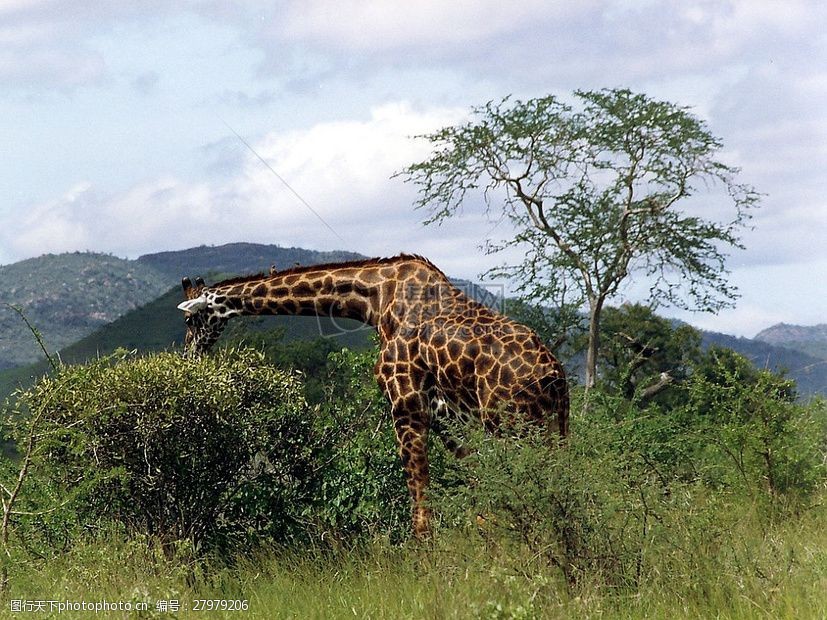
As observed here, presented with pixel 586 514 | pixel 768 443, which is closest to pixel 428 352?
pixel 586 514

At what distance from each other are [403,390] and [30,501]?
182 inches

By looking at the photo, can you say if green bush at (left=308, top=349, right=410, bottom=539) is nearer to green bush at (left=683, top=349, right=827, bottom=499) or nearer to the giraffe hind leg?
the giraffe hind leg

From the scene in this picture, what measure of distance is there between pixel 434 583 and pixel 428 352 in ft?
9.49

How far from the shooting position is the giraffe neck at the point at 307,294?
11445 mm

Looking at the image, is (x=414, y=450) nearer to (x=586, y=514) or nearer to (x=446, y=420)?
(x=446, y=420)

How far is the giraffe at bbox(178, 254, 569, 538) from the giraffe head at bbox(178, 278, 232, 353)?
549mm

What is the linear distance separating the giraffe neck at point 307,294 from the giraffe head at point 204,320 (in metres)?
0.05

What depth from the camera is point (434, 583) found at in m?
8.11

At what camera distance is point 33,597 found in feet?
31.2

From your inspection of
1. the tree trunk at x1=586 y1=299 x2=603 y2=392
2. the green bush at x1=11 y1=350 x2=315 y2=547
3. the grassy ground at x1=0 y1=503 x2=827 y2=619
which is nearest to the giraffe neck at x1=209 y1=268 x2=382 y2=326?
the green bush at x1=11 y1=350 x2=315 y2=547

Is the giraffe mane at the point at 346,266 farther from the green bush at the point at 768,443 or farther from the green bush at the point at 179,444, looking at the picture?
the green bush at the point at 768,443

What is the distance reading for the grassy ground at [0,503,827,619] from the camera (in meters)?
7.69

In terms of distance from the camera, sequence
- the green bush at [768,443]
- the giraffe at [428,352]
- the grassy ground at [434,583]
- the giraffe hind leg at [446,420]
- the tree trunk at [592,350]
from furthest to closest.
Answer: the tree trunk at [592,350] → the green bush at [768,443] → the giraffe hind leg at [446,420] → the giraffe at [428,352] → the grassy ground at [434,583]

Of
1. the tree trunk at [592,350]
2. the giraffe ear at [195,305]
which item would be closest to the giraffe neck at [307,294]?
the giraffe ear at [195,305]
